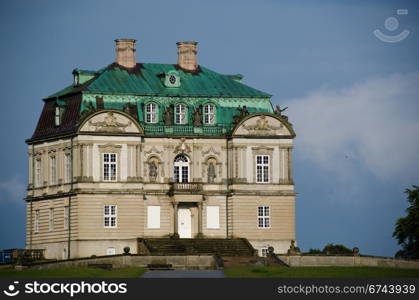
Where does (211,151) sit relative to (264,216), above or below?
above

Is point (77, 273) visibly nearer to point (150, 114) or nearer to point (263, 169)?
point (150, 114)

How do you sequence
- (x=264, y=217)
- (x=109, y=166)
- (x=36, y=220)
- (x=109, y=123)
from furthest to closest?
(x=36, y=220) → (x=264, y=217) → (x=109, y=166) → (x=109, y=123)

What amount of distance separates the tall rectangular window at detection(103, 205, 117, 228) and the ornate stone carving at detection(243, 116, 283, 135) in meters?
10.4

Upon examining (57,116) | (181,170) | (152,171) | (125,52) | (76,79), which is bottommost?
(152,171)

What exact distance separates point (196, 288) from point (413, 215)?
127 feet

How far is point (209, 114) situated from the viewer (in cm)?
11638

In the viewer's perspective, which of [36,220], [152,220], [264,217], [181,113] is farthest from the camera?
[36,220]

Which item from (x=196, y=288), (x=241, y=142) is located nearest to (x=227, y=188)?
(x=241, y=142)

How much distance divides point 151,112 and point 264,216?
994 centimetres

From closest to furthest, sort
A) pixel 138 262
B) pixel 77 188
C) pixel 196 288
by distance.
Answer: pixel 196 288, pixel 138 262, pixel 77 188

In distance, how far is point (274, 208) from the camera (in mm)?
115375

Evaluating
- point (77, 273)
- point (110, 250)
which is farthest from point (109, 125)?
point (77, 273)

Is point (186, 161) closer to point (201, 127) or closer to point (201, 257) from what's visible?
point (201, 127)

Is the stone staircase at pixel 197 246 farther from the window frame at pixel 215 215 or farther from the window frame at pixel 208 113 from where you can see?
the window frame at pixel 208 113
